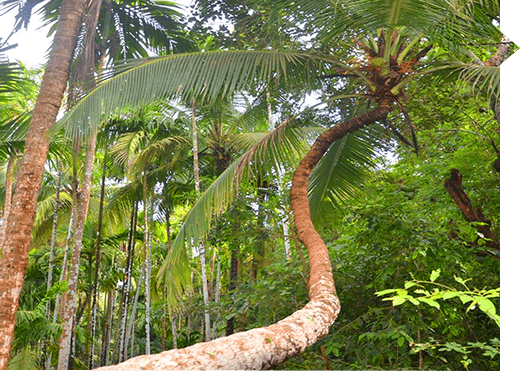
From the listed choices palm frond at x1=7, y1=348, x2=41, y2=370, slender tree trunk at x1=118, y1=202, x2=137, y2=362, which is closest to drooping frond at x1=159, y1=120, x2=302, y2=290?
slender tree trunk at x1=118, y1=202, x2=137, y2=362

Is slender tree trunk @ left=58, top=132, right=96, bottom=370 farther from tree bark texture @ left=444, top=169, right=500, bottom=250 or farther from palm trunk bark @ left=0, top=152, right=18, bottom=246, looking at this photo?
tree bark texture @ left=444, top=169, right=500, bottom=250

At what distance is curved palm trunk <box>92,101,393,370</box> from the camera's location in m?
0.92

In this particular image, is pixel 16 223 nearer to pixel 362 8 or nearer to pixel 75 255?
pixel 75 255

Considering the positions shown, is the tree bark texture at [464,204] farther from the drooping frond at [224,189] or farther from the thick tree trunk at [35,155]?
the thick tree trunk at [35,155]

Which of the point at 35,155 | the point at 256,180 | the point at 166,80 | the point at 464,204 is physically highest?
the point at 166,80

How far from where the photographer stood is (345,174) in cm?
310

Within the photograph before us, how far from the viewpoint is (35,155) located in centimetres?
142

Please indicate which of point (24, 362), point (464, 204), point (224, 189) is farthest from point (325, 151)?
point (24, 362)

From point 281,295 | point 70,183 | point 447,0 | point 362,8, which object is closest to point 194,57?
point 362,8

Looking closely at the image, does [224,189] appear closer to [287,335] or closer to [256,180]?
[256,180]

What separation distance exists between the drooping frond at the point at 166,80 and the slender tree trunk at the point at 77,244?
0.41 feet

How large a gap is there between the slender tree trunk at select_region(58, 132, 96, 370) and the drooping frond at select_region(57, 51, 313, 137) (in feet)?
0.41

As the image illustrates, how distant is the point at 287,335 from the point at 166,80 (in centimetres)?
131

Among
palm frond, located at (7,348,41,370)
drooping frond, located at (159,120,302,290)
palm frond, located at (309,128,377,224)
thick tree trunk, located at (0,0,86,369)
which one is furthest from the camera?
palm frond, located at (309,128,377,224)
